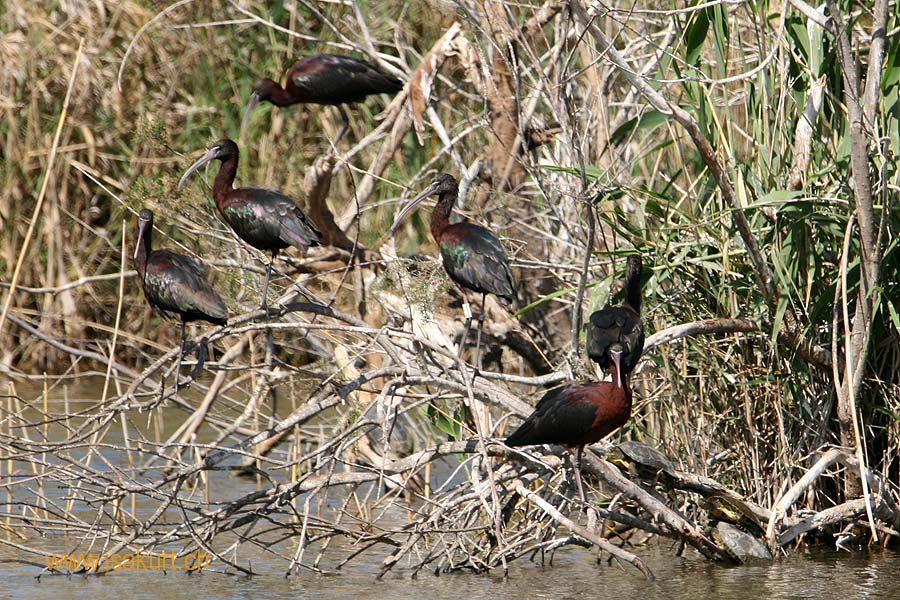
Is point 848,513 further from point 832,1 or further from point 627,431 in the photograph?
point 832,1

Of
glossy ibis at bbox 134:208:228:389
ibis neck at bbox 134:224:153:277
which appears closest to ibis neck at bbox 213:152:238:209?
ibis neck at bbox 134:224:153:277

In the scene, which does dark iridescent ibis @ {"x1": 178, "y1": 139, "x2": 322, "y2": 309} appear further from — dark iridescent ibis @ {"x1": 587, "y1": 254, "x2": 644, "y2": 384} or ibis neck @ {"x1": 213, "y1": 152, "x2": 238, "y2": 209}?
dark iridescent ibis @ {"x1": 587, "y1": 254, "x2": 644, "y2": 384}

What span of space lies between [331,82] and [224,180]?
1365 mm

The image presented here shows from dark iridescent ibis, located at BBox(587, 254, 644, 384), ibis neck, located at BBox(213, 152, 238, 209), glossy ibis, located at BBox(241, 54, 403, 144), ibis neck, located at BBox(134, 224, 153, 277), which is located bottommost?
dark iridescent ibis, located at BBox(587, 254, 644, 384)

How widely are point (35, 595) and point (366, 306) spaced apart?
9.16 feet

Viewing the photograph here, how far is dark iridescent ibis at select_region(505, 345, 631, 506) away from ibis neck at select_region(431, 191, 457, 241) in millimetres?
1637

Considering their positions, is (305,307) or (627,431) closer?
(305,307)

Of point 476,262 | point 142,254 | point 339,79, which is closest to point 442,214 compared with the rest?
point 476,262

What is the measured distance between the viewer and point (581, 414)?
5.30 metres

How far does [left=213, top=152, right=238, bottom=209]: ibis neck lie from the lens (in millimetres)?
6715

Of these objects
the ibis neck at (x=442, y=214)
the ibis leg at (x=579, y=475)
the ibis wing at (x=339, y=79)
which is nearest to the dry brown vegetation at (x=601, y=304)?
the ibis leg at (x=579, y=475)

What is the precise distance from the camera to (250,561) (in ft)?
20.2

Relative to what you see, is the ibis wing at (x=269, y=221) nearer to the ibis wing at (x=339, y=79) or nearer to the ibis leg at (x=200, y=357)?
the ibis leg at (x=200, y=357)

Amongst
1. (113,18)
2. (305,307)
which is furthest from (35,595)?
(113,18)
